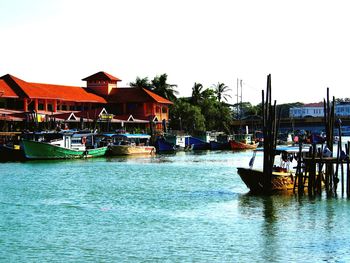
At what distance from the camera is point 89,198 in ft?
132

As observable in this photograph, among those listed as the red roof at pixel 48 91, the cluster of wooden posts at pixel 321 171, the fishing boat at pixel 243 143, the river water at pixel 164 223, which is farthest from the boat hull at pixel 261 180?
the fishing boat at pixel 243 143

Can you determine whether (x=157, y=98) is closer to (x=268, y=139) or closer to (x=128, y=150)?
(x=128, y=150)

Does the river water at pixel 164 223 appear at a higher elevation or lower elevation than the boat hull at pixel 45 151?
lower

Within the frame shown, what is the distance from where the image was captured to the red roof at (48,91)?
99062 millimetres

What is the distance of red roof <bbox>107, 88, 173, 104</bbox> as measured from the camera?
11238 cm

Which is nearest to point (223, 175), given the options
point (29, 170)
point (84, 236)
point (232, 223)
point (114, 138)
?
point (29, 170)

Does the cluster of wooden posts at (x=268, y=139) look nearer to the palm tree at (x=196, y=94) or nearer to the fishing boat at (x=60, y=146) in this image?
the fishing boat at (x=60, y=146)

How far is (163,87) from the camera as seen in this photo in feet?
413

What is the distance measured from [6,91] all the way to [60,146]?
2485 cm

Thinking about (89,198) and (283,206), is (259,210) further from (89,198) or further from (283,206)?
(89,198)

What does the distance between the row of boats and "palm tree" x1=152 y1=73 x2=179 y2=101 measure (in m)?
21.3

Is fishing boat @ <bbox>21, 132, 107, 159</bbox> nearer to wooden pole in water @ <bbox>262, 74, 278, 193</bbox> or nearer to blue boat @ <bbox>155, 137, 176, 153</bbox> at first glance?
blue boat @ <bbox>155, 137, 176, 153</bbox>

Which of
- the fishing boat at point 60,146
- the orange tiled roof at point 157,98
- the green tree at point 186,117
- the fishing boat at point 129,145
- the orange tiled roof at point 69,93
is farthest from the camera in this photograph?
the green tree at point 186,117

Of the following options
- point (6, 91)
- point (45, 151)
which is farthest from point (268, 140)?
point (6, 91)
